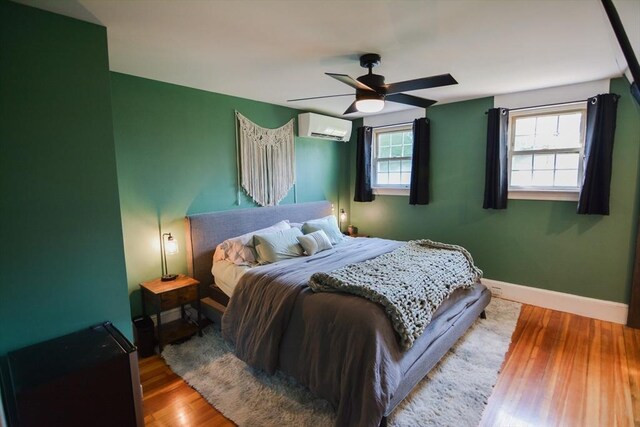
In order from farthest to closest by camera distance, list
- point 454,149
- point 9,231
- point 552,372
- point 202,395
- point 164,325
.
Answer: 1. point 454,149
2. point 164,325
3. point 552,372
4. point 202,395
5. point 9,231

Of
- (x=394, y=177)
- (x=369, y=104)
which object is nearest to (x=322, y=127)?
(x=394, y=177)

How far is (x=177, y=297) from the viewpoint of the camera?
282 centimetres

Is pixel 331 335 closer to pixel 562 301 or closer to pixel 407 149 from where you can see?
pixel 562 301

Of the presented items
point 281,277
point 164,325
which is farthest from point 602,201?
point 164,325

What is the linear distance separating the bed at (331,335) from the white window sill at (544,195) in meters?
1.32

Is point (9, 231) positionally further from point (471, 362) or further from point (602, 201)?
point (602, 201)

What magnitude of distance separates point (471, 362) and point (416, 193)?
2.40 metres

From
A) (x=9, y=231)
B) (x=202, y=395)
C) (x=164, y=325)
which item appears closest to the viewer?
(x=9, y=231)

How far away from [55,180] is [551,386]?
Result: 3.60m

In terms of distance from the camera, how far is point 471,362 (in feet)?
8.35

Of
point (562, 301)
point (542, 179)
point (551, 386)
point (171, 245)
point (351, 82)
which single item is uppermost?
point (351, 82)

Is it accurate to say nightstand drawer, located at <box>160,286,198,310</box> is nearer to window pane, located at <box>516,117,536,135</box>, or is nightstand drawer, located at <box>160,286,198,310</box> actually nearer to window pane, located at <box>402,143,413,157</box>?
window pane, located at <box>402,143,413,157</box>

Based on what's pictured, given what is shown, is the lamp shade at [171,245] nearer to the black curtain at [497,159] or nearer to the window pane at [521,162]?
the black curtain at [497,159]

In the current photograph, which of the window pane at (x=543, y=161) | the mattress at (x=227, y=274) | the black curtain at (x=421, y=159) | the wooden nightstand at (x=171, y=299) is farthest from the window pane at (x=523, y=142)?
the wooden nightstand at (x=171, y=299)
